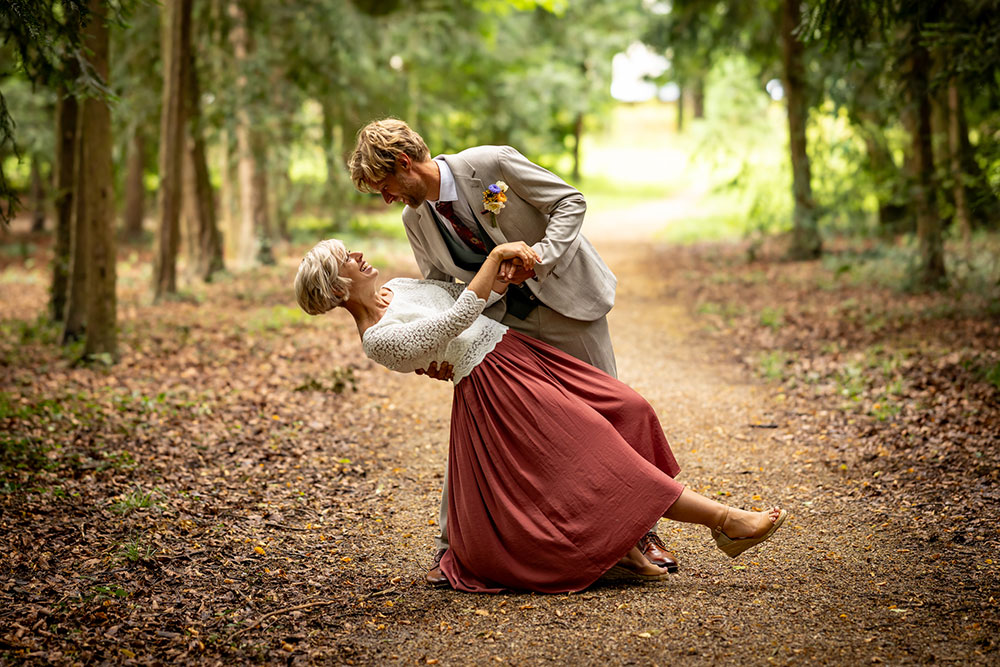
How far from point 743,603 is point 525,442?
1140 millimetres

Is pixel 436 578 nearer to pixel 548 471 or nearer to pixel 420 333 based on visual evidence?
pixel 548 471

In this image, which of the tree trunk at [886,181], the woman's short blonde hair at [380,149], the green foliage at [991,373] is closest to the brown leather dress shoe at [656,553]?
the woman's short blonde hair at [380,149]

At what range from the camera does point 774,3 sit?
15.5 metres

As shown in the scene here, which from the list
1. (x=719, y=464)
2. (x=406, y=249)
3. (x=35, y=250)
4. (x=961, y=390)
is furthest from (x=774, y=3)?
(x=35, y=250)

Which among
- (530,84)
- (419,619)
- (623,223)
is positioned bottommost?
(419,619)

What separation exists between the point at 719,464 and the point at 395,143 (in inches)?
132

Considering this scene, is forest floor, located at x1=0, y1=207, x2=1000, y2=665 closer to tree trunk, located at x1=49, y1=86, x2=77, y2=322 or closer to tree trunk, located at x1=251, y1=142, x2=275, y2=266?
tree trunk, located at x1=49, y1=86, x2=77, y2=322

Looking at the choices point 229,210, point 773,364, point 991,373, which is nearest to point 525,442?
point 991,373

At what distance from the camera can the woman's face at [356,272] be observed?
3.58 m

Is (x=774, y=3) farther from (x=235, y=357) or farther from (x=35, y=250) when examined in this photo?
(x=35, y=250)

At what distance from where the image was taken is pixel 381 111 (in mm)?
16969

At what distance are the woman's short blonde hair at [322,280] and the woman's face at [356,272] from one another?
3cm

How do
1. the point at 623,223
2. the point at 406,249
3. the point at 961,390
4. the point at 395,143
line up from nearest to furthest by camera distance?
the point at 395,143 < the point at 961,390 < the point at 406,249 < the point at 623,223

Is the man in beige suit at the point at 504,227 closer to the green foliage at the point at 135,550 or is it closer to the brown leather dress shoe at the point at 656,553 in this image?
the brown leather dress shoe at the point at 656,553
